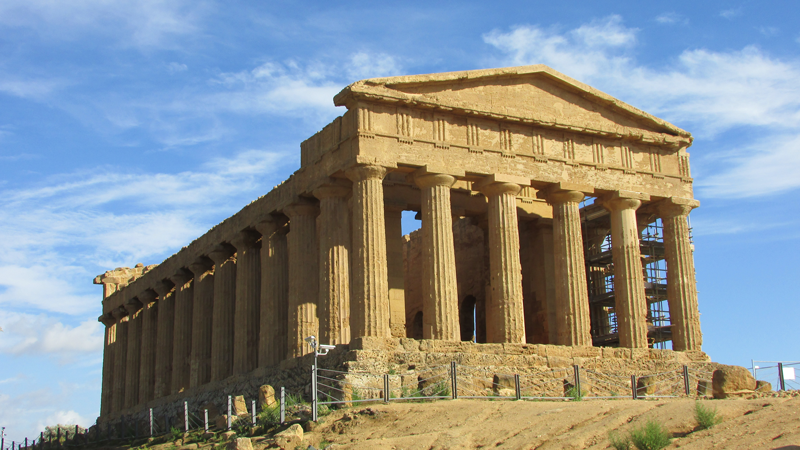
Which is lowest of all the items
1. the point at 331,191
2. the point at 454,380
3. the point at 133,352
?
the point at 454,380

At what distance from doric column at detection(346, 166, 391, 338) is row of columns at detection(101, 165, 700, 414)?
3 cm

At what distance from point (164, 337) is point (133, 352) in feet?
17.1

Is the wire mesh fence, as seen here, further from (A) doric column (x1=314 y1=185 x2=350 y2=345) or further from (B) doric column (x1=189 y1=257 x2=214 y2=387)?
(B) doric column (x1=189 y1=257 x2=214 y2=387)

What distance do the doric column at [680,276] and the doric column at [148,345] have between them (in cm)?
2483

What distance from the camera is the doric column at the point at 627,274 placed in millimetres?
34219

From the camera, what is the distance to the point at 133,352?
51.1 metres

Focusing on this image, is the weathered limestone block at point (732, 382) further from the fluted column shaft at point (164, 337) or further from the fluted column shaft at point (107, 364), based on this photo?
the fluted column shaft at point (107, 364)

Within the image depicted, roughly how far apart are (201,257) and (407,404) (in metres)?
20.4

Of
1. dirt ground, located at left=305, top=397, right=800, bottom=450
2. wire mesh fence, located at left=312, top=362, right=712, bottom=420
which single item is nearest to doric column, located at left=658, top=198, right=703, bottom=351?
wire mesh fence, located at left=312, top=362, right=712, bottom=420

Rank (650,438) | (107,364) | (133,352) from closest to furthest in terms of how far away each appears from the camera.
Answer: (650,438) < (133,352) < (107,364)

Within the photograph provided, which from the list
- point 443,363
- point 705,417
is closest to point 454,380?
point 443,363

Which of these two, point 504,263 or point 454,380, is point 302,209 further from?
point 454,380

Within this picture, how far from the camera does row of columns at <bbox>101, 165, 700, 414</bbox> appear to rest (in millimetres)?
31094

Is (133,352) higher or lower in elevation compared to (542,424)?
higher
